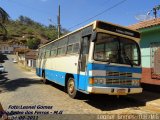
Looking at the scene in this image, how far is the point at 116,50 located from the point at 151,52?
4.17m

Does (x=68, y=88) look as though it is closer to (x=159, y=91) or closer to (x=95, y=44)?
(x=95, y=44)

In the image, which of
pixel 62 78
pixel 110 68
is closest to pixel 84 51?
pixel 110 68

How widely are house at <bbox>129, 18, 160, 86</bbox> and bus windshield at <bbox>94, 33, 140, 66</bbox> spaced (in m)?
2.80

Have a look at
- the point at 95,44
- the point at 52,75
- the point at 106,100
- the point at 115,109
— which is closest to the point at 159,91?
the point at 106,100

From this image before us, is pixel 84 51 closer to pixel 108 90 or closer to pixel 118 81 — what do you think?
pixel 118 81

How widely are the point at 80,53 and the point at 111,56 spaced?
4.97 feet

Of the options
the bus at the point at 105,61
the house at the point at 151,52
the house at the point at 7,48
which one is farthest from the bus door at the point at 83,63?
the house at the point at 7,48

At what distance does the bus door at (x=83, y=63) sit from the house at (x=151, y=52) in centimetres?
412

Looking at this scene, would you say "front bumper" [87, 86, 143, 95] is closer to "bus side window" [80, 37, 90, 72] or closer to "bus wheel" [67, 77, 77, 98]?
"bus side window" [80, 37, 90, 72]

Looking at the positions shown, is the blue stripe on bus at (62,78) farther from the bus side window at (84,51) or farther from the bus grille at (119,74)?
the bus grille at (119,74)

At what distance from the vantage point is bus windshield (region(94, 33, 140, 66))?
32.3ft

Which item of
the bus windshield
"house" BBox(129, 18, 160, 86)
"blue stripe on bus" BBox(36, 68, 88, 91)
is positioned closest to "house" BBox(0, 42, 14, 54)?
"blue stripe on bus" BBox(36, 68, 88, 91)

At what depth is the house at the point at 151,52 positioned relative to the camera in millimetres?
13125

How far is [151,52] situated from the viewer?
44.8 feet
